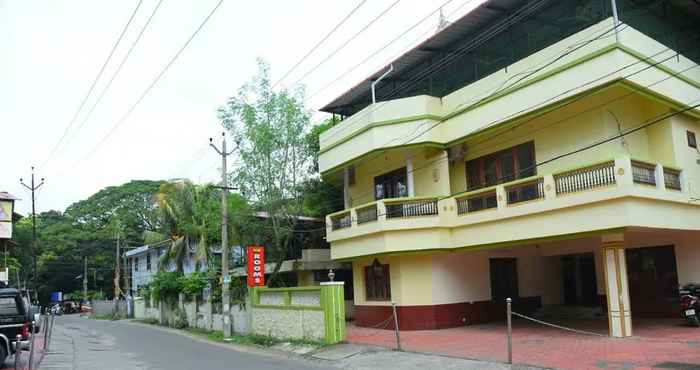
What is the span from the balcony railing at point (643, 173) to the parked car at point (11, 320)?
16041 mm

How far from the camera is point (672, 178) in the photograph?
16516mm

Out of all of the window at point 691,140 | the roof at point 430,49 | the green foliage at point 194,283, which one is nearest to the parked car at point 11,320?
the roof at point 430,49

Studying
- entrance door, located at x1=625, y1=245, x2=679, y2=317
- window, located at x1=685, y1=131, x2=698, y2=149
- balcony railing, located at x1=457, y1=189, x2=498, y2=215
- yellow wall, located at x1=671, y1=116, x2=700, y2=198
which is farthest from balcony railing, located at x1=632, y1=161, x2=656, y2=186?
balcony railing, located at x1=457, y1=189, x2=498, y2=215

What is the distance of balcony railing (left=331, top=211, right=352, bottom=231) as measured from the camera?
74.5 ft

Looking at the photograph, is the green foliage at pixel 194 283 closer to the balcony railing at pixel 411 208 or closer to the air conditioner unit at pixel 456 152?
the balcony railing at pixel 411 208

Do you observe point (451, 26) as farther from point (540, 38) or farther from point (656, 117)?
point (656, 117)

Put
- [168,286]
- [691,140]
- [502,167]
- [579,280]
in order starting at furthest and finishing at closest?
[168,286] → [579,280] → [502,167] → [691,140]

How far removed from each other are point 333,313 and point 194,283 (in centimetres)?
1540

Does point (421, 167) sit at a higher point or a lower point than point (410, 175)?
higher

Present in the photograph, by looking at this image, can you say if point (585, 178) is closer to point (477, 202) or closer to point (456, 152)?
point (477, 202)

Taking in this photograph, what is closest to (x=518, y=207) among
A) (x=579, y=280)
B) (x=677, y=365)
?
(x=677, y=365)

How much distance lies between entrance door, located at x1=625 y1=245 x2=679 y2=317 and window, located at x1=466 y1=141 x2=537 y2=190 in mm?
4612

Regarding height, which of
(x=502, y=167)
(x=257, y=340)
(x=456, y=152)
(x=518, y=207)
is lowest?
(x=257, y=340)

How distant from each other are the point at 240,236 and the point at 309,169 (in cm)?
474
